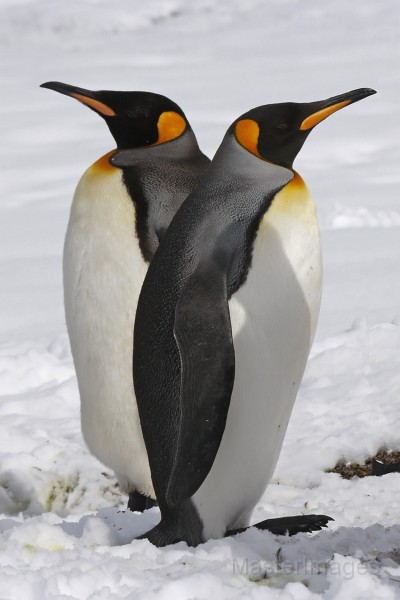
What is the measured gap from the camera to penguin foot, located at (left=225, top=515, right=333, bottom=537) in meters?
2.67

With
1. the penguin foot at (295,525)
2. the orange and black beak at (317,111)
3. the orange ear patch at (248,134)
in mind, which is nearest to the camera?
the penguin foot at (295,525)

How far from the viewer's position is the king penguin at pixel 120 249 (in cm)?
347

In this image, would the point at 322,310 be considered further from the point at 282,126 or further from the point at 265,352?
the point at 265,352

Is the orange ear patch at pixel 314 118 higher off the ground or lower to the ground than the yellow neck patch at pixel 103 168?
higher

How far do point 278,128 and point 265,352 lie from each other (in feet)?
2.22

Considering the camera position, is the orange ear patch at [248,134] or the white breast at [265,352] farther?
the orange ear patch at [248,134]

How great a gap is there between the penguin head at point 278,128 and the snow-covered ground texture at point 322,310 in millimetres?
1055

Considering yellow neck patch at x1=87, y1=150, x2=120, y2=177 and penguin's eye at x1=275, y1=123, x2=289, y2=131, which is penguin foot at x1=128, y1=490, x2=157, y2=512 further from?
penguin's eye at x1=275, y1=123, x2=289, y2=131

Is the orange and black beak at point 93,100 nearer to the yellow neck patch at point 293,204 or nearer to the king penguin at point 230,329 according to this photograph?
the king penguin at point 230,329

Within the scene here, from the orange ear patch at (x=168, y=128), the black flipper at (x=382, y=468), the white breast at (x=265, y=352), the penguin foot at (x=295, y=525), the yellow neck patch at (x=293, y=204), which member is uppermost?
the orange ear patch at (x=168, y=128)

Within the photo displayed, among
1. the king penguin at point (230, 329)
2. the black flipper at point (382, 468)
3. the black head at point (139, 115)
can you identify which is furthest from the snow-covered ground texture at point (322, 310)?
the black head at point (139, 115)

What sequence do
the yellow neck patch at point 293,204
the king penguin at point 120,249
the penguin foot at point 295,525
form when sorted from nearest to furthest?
the penguin foot at point 295,525, the yellow neck patch at point 293,204, the king penguin at point 120,249

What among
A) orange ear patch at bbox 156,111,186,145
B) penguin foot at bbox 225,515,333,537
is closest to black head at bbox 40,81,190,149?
orange ear patch at bbox 156,111,186,145

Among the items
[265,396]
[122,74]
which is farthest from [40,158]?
[265,396]
